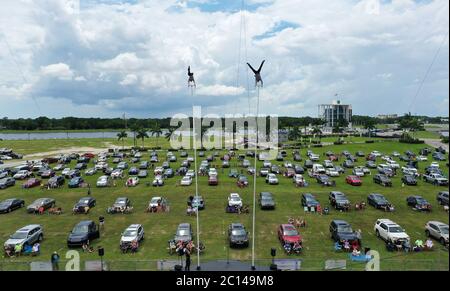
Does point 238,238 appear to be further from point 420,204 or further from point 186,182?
point 186,182

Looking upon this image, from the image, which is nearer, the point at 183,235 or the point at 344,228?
the point at 183,235

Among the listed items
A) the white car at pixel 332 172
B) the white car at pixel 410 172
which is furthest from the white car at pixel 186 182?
the white car at pixel 410 172

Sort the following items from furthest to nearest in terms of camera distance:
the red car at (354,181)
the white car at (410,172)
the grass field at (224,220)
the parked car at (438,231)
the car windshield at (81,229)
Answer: the white car at (410,172) < the red car at (354,181) < the car windshield at (81,229) < the parked car at (438,231) < the grass field at (224,220)

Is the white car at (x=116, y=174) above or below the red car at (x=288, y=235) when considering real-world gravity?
above

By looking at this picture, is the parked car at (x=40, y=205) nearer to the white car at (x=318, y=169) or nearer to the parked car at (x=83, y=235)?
the parked car at (x=83, y=235)

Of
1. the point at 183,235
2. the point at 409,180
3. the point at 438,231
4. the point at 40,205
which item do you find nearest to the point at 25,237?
the point at 183,235

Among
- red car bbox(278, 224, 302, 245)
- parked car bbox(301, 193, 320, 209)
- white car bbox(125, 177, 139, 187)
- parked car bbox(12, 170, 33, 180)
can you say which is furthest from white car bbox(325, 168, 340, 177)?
parked car bbox(12, 170, 33, 180)

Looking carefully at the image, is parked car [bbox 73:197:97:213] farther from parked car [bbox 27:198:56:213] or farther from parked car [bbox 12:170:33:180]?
parked car [bbox 12:170:33:180]
